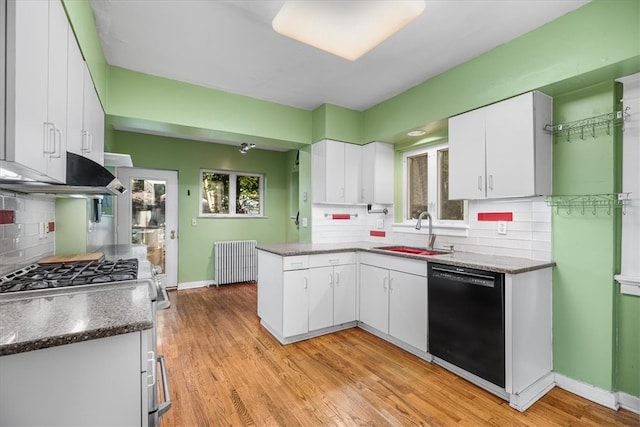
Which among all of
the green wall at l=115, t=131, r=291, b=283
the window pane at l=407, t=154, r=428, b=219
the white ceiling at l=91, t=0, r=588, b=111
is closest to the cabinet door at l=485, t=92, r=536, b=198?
the white ceiling at l=91, t=0, r=588, b=111

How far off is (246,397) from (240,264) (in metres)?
3.49

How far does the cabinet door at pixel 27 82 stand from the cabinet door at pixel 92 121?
0.72 metres

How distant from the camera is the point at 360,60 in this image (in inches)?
106

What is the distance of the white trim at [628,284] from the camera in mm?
1967

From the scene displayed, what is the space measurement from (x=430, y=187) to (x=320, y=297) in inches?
68.8

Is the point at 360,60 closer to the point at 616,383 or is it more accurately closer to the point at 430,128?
the point at 430,128

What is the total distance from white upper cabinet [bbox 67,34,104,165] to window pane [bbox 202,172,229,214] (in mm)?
3186

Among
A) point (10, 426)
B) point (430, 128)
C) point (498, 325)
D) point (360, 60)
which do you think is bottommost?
point (498, 325)

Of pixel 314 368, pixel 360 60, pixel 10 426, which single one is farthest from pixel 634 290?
pixel 10 426

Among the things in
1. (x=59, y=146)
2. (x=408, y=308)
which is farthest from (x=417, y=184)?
(x=59, y=146)

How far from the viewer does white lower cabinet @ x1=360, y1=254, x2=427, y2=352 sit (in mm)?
2643

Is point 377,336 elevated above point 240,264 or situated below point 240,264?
below

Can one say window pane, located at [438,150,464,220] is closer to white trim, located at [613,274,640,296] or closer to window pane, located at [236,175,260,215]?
white trim, located at [613,274,640,296]

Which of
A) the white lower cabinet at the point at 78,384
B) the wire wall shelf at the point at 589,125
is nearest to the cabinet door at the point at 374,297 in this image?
the wire wall shelf at the point at 589,125
